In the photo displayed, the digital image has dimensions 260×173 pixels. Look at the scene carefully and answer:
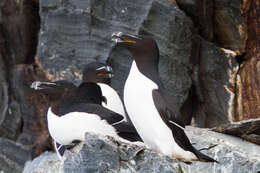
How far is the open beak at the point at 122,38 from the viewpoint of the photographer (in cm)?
397

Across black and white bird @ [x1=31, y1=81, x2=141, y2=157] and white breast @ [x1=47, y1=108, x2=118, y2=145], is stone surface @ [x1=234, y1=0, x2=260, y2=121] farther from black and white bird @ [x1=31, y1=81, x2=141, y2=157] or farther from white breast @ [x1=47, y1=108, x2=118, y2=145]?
white breast @ [x1=47, y1=108, x2=118, y2=145]

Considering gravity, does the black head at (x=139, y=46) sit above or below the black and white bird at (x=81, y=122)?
above

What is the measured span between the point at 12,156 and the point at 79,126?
377cm

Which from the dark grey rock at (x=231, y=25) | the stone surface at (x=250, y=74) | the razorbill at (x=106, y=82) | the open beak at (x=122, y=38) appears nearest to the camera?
the open beak at (x=122, y=38)

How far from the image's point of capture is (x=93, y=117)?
161 inches

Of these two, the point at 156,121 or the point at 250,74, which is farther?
the point at 250,74

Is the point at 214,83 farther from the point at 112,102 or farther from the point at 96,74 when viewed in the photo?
the point at 112,102

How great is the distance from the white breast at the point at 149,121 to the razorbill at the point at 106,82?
1098mm

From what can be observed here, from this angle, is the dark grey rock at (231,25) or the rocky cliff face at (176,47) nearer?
the rocky cliff face at (176,47)

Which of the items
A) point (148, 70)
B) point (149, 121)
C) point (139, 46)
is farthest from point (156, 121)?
point (139, 46)

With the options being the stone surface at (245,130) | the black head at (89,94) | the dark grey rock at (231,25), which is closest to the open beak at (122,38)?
the black head at (89,94)

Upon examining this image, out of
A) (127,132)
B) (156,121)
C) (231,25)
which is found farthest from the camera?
(231,25)

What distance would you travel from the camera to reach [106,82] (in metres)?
5.45

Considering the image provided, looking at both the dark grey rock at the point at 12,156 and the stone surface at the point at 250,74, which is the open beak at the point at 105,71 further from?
the dark grey rock at the point at 12,156
